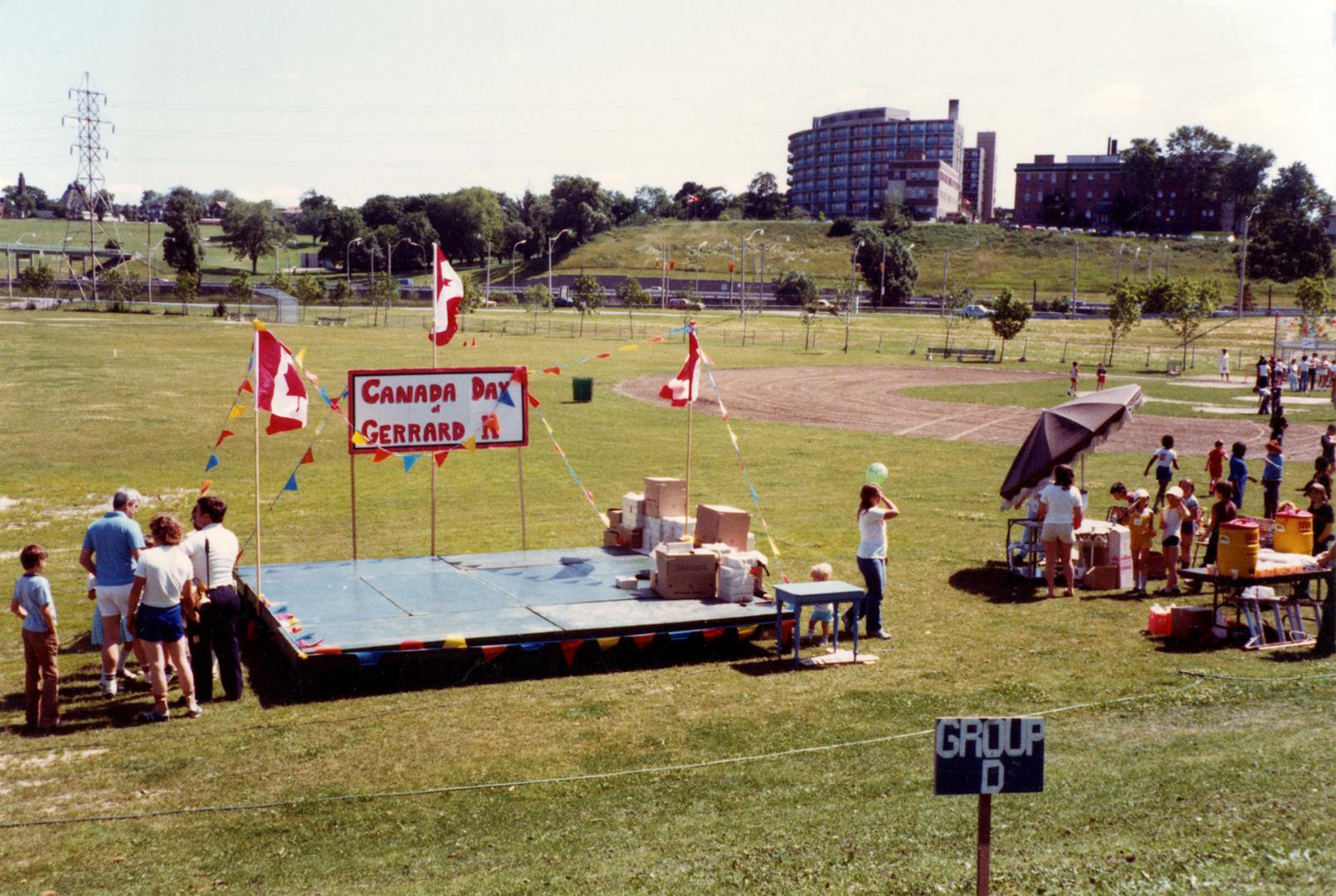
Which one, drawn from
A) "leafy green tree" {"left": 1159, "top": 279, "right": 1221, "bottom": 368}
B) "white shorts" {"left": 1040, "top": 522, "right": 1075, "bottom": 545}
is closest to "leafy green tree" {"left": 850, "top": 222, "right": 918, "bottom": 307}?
"leafy green tree" {"left": 1159, "top": 279, "right": 1221, "bottom": 368}

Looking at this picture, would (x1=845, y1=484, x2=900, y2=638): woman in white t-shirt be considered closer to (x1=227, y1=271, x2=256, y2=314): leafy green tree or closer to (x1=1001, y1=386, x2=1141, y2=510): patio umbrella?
(x1=1001, y1=386, x2=1141, y2=510): patio umbrella

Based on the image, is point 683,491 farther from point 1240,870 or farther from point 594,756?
point 1240,870

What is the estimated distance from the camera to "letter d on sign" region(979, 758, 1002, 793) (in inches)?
237

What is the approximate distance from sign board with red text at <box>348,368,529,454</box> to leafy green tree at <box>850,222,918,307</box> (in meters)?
118

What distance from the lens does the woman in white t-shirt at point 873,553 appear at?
14.2 meters

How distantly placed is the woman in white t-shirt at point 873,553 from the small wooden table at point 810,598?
0.53m

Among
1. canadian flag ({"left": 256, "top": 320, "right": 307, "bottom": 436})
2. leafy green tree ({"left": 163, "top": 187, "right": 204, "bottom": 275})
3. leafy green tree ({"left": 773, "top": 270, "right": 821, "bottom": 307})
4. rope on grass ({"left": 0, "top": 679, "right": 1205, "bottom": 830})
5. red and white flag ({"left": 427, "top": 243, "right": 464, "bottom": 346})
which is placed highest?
Result: leafy green tree ({"left": 163, "top": 187, "right": 204, "bottom": 275})

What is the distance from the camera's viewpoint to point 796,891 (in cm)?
750

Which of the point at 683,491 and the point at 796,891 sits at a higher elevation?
the point at 683,491

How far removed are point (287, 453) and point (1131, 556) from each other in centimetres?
2082

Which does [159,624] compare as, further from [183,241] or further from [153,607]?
[183,241]

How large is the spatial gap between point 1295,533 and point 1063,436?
3324 mm

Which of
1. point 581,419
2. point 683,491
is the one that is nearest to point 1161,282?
point 581,419

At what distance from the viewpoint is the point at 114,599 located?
11.9m
